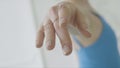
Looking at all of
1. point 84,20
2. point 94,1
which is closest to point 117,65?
point 84,20

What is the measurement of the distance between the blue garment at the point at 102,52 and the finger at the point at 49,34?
0.35ft

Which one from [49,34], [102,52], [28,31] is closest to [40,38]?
[49,34]

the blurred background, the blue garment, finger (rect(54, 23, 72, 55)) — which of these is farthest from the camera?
the blurred background

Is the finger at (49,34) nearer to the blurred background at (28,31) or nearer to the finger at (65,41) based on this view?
the finger at (65,41)

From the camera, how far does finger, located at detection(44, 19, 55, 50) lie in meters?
0.27

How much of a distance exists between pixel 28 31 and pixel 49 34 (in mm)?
513

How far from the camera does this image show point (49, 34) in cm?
28

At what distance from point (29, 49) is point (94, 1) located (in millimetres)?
291

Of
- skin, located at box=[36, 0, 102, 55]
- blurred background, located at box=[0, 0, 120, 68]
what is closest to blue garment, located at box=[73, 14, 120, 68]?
skin, located at box=[36, 0, 102, 55]

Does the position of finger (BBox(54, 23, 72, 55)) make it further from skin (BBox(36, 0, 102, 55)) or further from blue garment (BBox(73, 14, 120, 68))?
blue garment (BBox(73, 14, 120, 68))

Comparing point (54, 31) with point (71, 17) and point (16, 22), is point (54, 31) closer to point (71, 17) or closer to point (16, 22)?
point (71, 17)

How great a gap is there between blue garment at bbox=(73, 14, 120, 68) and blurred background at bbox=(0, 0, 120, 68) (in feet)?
1.02

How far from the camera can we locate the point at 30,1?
2.47 feet

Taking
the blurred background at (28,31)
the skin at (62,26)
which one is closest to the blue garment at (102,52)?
the skin at (62,26)
